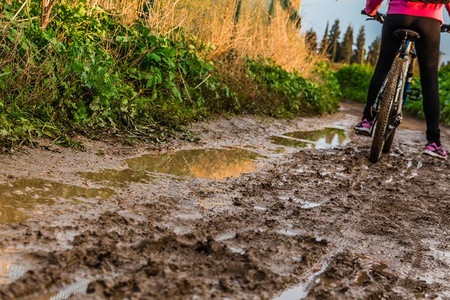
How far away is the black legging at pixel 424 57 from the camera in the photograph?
4.70 metres

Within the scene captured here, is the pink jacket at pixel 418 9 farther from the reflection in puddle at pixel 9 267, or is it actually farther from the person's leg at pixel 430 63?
the reflection in puddle at pixel 9 267

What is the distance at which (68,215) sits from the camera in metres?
2.23

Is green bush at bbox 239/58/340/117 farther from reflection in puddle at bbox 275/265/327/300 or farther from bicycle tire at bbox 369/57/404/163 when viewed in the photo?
reflection in puddle at bbox 275/265/327/300

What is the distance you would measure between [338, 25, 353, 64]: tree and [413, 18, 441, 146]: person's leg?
64.8 m

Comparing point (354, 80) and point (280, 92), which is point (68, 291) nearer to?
point (280, 92)

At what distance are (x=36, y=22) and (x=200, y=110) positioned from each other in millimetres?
2195

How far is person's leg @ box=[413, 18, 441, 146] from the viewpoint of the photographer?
4.70m

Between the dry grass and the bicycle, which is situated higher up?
the dry grass

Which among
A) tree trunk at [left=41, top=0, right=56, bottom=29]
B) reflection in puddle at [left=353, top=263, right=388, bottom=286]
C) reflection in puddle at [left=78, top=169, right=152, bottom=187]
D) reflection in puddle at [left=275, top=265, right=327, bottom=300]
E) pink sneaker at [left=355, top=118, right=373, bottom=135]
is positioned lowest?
reflection in puddle at [left=353, top=263, right=388, bottom=286]

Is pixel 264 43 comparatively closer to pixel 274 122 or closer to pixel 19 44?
pixel 274 122

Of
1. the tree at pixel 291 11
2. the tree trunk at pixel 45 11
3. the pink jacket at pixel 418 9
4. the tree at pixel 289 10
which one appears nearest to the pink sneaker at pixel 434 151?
the pink jacket at pixel 418 9

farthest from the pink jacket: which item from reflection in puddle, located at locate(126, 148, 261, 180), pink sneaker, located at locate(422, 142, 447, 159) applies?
reflection in puddle, located at locate(126, 148, 261, 180)

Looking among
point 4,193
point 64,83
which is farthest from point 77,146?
point 4,193

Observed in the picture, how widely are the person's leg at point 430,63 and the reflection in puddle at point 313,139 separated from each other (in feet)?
4.21
